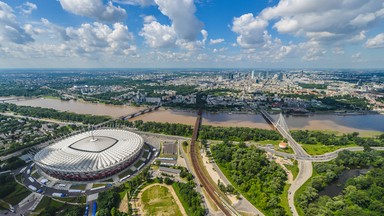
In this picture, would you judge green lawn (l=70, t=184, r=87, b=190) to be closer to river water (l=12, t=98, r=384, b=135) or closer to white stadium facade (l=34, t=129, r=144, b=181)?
white stadium facade (l=34, t=129, r=144, b=181)

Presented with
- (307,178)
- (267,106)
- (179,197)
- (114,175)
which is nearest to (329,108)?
(267,106)

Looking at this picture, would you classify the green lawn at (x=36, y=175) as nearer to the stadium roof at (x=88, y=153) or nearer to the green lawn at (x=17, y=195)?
the green lawn at (x=17, y=195)

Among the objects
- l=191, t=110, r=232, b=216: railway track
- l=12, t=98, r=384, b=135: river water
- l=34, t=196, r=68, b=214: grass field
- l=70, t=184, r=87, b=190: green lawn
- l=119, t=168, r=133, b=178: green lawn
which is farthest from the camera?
l=12, t=98, r=384, b=135: river water

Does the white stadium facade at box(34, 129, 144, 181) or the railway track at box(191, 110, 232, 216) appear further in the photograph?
the white stadium facade at box(34, 129, 144, 181)

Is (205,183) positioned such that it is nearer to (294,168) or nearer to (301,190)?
(301,190)

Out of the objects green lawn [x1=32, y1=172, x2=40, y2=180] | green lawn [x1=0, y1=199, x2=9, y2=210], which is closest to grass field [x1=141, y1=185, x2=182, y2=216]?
green lawn [x1=0, y1=199, x2=9, y2=210]
